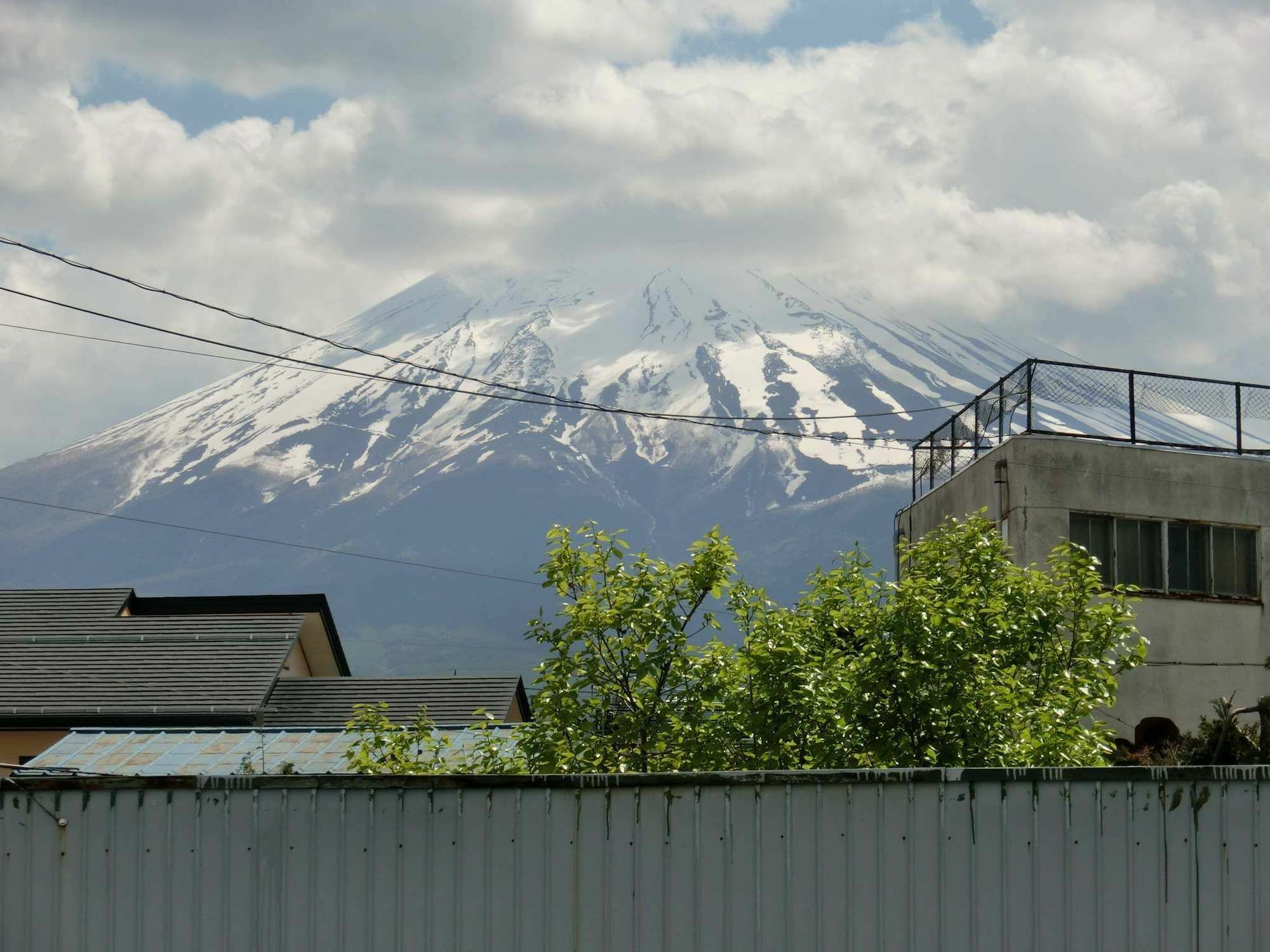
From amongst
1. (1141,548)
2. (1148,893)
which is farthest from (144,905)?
(1141,548)

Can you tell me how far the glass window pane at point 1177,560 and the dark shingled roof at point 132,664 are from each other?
1805 centimetres

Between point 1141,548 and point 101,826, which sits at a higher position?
point 1141,548

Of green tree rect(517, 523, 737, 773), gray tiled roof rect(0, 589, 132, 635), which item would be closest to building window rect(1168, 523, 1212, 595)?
green tree rect(517, 523, 737, 773)

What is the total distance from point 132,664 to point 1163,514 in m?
21.9

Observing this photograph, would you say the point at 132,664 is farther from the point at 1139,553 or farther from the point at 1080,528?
the point at 1139,553

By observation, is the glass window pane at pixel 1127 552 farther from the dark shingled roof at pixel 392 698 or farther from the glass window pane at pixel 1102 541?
the dark shingled roof at pixel 392 698

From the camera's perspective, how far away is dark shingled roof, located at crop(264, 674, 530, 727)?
1216 inches

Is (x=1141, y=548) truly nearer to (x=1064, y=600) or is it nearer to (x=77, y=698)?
(x=1064, y=600)

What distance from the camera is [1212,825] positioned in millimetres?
10414

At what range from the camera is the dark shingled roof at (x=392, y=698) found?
3088cm

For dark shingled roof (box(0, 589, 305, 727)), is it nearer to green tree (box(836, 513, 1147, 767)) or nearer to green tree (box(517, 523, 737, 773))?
green tree (box(517, 523, 737, 773))

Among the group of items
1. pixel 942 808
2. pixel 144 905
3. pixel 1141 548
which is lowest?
pixel 144 905

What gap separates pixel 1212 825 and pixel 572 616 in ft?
19.6

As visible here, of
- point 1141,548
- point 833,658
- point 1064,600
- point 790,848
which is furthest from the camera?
point 1141,548
